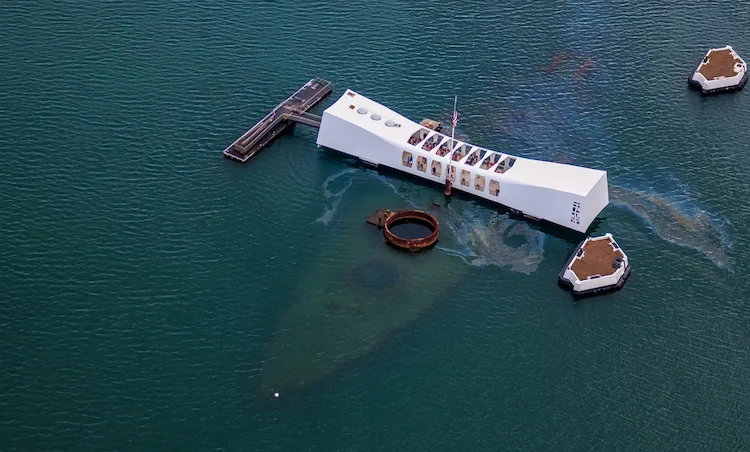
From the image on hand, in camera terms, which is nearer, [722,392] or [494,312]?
[722,392]

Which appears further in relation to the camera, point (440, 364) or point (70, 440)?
point (440, 364)

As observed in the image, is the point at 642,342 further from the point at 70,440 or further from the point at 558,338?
the point at 70,440

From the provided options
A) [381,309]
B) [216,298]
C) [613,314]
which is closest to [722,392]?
[613,314]

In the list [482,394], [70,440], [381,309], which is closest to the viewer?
[70,440]

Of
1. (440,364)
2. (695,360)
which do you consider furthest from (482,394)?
(695,360)

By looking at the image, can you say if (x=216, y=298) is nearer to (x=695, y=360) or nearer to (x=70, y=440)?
(x=70, y=440)

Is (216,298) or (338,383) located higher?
(216,298)

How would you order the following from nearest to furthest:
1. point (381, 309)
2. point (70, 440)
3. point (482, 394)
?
1. point (70, 440)
2. point (482, 394)
3. point (381, 309)

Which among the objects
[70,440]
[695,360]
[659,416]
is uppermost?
[695,360]

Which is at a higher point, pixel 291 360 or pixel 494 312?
pixel 494 312
